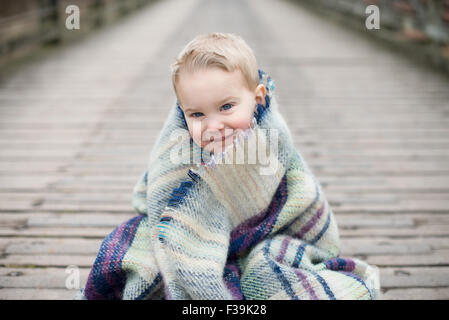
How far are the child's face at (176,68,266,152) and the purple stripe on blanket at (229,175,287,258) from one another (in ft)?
0.97

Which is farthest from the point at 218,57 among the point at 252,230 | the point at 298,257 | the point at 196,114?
the point at 298,257

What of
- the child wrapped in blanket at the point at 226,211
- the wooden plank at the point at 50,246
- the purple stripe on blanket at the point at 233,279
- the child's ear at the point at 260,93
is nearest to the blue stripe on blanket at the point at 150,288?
the child wrapped in blanket at the point at 226,211

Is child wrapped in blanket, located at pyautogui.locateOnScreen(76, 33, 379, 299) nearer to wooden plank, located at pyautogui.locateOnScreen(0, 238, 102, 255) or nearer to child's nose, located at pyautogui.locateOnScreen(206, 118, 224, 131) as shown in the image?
child's nose, located at pyautogui.locateOnScreen(206, 118, 224, 131)

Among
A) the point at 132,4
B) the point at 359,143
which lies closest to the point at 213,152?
the point at 359,143

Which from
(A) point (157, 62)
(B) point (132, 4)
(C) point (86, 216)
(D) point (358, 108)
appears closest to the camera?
(C) point (86, 216)

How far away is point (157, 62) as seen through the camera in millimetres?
7230

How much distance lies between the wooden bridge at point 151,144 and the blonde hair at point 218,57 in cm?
116

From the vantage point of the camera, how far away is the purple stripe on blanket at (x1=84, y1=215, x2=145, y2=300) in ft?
5.32

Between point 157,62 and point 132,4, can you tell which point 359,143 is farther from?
point 132,4

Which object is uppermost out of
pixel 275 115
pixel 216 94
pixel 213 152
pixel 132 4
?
pixel 216 94

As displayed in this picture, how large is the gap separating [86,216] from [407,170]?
7.35 feet

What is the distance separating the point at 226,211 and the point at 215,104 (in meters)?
0.38

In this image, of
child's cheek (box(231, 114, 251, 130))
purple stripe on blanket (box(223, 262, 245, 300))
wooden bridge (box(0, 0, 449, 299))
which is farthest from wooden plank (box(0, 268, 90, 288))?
child's cheek (box(231, 114, 251, 130))

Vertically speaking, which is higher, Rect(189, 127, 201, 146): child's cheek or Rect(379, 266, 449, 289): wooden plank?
Rect(189, 127, 201, 146): child's cheek
